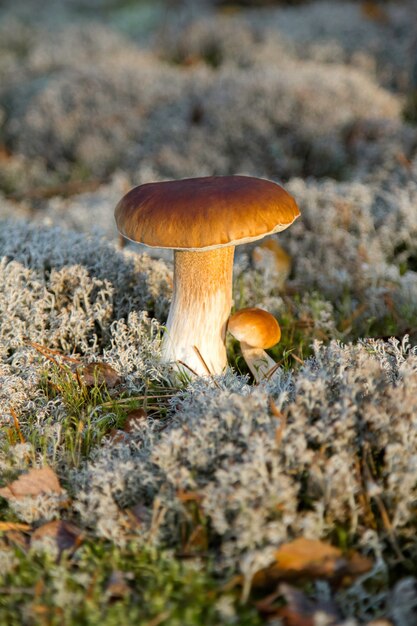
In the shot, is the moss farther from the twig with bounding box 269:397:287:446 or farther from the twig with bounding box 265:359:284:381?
the twig with bounding box 265:359:284:381

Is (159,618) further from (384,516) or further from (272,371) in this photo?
(272,371)

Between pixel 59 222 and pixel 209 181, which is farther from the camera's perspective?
pixel 59 222

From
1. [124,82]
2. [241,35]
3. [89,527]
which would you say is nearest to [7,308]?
[89,527]

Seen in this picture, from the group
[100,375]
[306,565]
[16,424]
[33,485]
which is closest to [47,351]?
Answer: [100,375]

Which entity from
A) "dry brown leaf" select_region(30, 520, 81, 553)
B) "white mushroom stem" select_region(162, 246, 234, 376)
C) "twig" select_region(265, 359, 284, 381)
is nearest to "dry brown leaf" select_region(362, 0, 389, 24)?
"white mushroom stem" select_region(162, 246, 234, 376)

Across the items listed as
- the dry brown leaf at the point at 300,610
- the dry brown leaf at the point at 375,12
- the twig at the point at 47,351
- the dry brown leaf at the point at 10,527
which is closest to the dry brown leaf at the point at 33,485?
the dry brown leaf at the point at 10,527

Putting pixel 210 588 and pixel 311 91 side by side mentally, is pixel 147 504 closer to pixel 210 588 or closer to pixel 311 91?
pixel 210 588

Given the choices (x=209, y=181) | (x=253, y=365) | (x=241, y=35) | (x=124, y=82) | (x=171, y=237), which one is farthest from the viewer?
(x=241, y=35)
